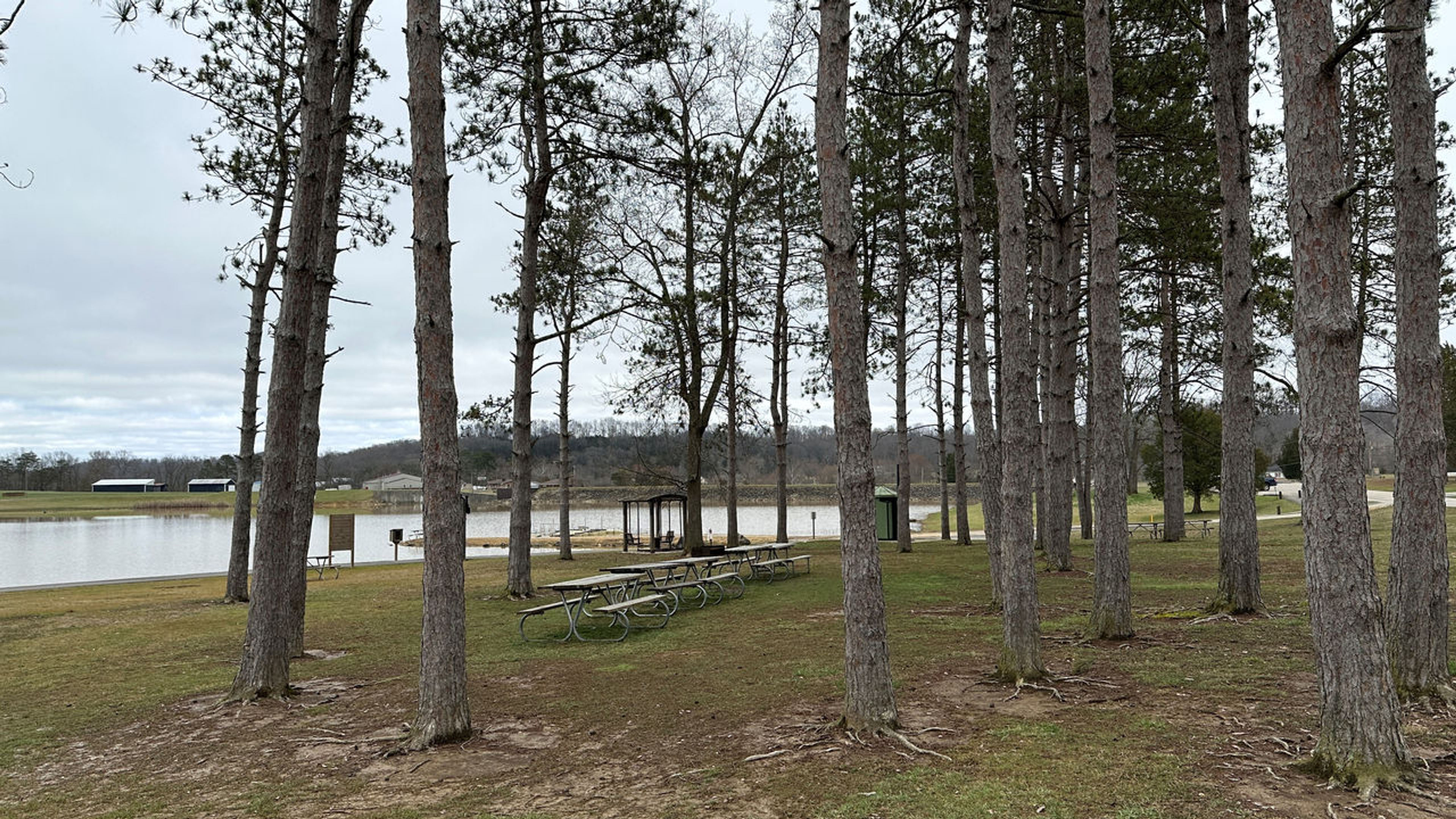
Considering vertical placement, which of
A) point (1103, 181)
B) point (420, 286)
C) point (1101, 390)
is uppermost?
point (1103, 181)

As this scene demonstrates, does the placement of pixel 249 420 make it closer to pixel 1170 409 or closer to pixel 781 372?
pixel 781 372

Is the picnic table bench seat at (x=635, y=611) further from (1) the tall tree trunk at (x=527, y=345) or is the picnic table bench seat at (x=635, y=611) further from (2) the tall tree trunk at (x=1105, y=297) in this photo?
(2) the tall tree trunk at (x=1105, y=297)

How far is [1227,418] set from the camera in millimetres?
8711

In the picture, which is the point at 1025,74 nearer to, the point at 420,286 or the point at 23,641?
the point at 420,286

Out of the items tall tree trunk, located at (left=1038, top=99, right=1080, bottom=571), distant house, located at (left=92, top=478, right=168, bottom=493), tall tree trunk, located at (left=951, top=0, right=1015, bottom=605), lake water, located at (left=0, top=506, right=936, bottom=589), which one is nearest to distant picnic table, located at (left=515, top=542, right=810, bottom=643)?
tall tree trunk, located at (left=951, top=0, right=1015, bottom=605)

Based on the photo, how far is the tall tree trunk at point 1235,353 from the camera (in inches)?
333

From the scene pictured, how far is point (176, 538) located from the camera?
34.6 meters

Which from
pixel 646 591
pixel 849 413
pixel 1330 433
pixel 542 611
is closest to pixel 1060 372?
pixel 646 591

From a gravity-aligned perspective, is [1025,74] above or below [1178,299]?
above

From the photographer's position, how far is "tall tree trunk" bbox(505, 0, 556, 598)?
12750 mm

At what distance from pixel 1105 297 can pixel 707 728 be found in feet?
16.4

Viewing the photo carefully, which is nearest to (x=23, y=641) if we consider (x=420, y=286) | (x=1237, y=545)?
(x=420, y=286)

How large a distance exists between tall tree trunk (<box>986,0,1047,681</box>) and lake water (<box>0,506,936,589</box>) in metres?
19.0

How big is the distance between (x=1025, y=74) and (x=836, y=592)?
882 cm
